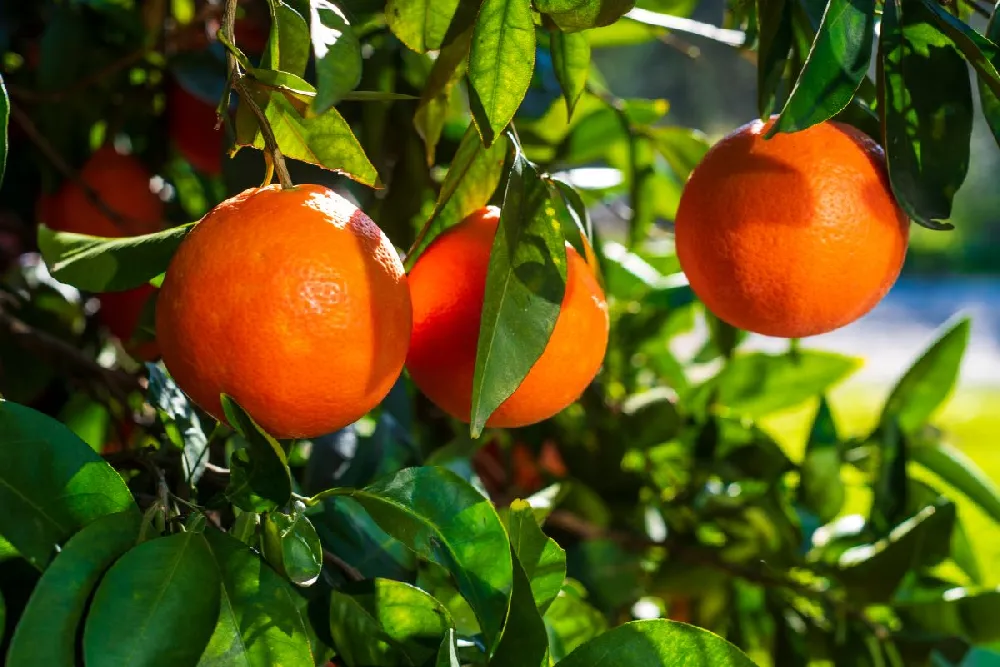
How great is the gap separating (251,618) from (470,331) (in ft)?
0.47

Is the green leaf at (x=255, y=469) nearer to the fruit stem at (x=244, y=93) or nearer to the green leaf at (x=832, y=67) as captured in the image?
the fruit stem at (x=244, y=93)

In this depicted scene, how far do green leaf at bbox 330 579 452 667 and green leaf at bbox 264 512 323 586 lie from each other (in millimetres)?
50

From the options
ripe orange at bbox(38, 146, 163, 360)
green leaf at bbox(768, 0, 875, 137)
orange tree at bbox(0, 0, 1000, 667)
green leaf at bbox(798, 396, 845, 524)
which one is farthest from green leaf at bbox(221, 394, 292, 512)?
green leaf at bbox(798, 396, 845, 524)

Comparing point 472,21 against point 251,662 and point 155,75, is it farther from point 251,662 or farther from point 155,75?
point 155,75

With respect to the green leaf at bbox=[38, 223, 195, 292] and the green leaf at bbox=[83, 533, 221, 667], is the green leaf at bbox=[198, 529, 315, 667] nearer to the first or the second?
the green leaf at bbox=[83, 533, 221, 667]

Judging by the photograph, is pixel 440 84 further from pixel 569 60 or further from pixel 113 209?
pixel 113 209

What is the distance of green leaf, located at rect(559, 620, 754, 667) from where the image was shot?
37 centimetres

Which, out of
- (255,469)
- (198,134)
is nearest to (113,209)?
(198,134)

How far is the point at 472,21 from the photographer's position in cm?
43

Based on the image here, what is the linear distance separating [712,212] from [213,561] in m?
0.25

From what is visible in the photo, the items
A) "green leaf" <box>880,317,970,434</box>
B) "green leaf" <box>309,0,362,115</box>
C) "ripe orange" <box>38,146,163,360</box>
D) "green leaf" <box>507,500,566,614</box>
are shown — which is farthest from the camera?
"green leaf" <box>880,317,970,434</box>

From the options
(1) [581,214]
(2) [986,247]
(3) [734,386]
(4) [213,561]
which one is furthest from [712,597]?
(2) [986,247]

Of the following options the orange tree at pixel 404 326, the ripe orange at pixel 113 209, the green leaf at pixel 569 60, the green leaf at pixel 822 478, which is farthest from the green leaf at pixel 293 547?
the green leaf at pixel 822 478

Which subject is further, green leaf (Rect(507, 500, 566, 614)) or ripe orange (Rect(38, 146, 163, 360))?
ripe orange (Rect(38, 146, 163, 360))
